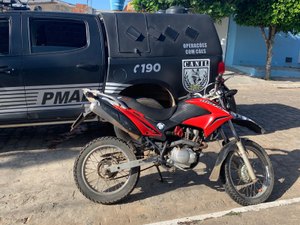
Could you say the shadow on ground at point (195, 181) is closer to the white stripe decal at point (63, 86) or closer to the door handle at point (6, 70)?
the white stripe decal at point (63, 86)

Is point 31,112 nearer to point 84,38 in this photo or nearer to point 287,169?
point 84,38

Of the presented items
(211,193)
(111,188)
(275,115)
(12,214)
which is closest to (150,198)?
(111,188)

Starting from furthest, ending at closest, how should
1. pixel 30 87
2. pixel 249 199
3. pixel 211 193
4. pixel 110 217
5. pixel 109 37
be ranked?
pixel 109 37
pixel 30 87
pixel 211 193
pixel 249 199
pixel 110 217

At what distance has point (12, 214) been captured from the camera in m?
3.47

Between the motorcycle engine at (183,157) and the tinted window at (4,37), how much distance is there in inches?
104

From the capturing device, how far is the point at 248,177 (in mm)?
3840

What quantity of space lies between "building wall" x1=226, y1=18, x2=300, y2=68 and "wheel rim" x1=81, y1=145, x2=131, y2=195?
13.6 m

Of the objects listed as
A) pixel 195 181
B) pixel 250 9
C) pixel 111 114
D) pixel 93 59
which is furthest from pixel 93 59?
pixel 250 9

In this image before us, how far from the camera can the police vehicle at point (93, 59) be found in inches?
185

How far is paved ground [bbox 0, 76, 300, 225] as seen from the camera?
11.4ft

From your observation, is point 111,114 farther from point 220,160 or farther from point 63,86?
point 63,86

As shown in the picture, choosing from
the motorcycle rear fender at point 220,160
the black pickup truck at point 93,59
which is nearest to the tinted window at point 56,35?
the black pickup truck at point 93,59

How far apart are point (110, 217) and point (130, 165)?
555mm

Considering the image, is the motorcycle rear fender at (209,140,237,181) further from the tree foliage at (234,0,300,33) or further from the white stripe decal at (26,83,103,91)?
the tree foliage at (234,0,300,33)
